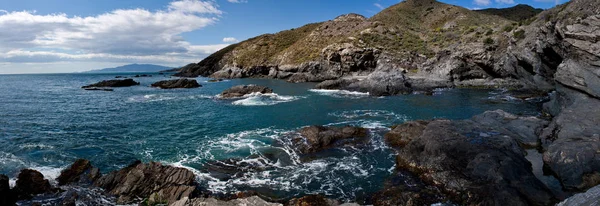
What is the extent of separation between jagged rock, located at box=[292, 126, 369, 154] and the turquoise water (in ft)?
2.81

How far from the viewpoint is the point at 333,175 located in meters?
16.7

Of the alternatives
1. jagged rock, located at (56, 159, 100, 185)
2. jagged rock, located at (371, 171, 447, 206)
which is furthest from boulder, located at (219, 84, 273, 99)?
jagged rock, located at (371, 171, 447, 206)

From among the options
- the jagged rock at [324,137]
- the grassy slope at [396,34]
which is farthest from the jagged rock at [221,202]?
the grassy slope at [396,34]

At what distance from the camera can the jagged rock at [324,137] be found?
21.2 metres

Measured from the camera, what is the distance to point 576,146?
15.1m

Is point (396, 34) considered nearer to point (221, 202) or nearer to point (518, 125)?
point (518, 125)

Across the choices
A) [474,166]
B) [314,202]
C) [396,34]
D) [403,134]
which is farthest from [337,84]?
[314,202]

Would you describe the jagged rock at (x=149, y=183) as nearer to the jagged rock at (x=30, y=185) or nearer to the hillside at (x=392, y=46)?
the jagged rock at (x=30, y=185)

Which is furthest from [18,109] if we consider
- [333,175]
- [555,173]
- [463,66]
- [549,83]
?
[463,66]

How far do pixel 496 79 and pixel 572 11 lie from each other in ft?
95.5

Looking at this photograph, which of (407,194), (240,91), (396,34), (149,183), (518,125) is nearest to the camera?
(407,194)

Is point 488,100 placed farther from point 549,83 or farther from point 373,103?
point 373,103

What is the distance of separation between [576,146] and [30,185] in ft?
88.3

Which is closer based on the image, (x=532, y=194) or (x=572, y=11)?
(x=532, y=194)
